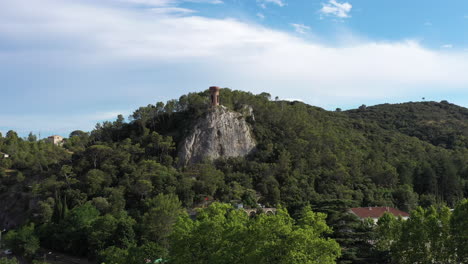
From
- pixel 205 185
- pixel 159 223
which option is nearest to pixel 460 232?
pixel 159 223

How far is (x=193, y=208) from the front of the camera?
52875mm

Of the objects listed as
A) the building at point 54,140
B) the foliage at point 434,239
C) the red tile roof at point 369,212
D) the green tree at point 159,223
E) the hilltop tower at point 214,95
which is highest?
the hilltop tower at point 214,95

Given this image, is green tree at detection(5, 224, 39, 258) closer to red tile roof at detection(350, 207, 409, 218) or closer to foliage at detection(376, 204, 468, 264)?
red tile roof at detection(350, 207, 409, 218)

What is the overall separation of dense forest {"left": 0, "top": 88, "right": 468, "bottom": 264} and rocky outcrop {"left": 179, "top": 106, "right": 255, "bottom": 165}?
1571 mm

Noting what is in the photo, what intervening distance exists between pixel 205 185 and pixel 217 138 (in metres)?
12.8

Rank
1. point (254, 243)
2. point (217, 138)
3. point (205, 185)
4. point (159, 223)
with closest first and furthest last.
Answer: point (254, 243) < point (159, 223) < point (205, 185) < point (217, 138)

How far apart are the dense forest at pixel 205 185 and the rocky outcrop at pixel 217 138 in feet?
5.15

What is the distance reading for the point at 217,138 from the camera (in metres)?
65.9

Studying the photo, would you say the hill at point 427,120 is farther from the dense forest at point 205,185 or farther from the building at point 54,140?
the building at point 54,140

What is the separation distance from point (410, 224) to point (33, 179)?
56014 millimetres

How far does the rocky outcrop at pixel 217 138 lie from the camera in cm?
6425

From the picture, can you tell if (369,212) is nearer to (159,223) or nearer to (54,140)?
(159,223)

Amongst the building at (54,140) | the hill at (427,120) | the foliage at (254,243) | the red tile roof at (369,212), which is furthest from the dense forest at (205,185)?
the hill at (427,120)

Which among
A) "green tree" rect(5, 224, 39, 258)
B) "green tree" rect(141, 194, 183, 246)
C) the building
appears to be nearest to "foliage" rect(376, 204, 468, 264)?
"green tree" rect(141, 194, 183, 246)
